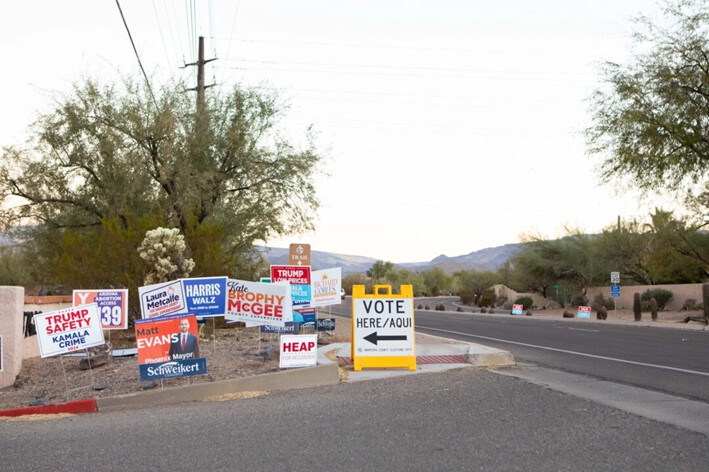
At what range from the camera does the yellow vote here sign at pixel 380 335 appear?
13453mm

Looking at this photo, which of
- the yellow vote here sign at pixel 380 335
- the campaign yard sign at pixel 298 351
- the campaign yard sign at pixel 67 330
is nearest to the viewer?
the campaign yard sign at pixel 67 330

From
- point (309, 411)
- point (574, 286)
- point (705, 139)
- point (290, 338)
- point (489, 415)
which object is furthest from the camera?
point (574, 286)

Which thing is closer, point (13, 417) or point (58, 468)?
point (58, 468)

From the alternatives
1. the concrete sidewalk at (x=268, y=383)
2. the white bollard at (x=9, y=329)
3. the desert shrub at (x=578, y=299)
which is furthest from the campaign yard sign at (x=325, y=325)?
the desert shrub at (x=578, y=299)

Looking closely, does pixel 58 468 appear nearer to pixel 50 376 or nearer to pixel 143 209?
Result: pixel 50 376

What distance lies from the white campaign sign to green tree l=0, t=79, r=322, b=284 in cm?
1234

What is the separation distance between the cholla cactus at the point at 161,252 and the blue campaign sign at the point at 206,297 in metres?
6.08

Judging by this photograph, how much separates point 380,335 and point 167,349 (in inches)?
144

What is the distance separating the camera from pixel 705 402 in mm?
9945

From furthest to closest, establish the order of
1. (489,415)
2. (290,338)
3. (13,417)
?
(290,338)
(13,417)
(489,415)

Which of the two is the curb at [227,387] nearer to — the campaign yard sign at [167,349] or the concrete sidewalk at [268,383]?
the concrete sidewalk at [268,383]

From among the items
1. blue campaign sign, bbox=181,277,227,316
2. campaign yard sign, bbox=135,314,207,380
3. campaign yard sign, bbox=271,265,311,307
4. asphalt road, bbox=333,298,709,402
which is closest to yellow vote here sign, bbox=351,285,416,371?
campaign yard sign, bbox=135,314,207,380

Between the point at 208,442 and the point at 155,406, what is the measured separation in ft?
12.4

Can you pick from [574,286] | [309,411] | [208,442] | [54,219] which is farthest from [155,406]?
[574,286]
